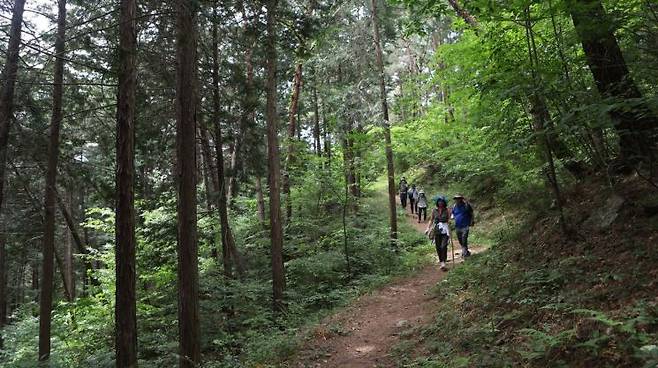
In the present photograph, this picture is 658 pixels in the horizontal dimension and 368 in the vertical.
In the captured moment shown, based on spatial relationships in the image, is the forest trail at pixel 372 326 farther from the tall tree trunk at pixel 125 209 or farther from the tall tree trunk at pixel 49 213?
the tall tree trunk at pixel 49 213

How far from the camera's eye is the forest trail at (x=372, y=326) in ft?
24.5

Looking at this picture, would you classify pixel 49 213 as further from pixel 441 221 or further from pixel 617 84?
pixel 617 84

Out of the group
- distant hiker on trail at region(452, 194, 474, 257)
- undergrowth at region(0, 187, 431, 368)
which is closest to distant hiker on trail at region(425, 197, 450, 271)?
distant hiker on trail at region(452, 194, 474, 257)

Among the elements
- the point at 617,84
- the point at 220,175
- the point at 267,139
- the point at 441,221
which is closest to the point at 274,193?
the point at 267,139

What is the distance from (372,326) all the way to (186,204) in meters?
4.29

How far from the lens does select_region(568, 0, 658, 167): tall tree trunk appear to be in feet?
17.8

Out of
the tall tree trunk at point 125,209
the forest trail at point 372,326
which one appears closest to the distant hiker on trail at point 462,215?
the forest trail at point 372,326

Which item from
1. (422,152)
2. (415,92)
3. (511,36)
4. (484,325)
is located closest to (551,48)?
(511,36)

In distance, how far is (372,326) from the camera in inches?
354

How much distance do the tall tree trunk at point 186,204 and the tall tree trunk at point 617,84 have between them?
5.90 meters

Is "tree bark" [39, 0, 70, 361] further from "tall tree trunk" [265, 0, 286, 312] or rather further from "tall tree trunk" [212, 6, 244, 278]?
"tall tree trunk" [265, 0, 286, 312]

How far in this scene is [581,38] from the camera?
5480 millimetres

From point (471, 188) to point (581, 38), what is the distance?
1560 cm

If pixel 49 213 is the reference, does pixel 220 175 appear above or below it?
above
